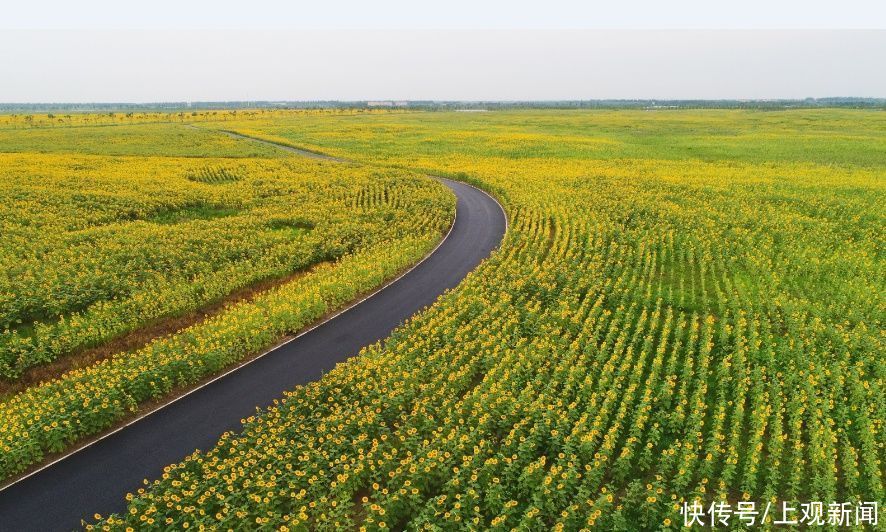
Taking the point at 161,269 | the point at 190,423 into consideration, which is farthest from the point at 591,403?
the point at 161,269

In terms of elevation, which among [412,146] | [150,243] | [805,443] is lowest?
[805,443]

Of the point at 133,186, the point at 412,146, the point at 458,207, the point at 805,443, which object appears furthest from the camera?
the point at 412,146

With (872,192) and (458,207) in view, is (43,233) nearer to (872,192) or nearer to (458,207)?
(458,207)

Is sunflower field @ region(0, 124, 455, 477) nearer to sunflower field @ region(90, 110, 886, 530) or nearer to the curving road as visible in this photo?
the curving road

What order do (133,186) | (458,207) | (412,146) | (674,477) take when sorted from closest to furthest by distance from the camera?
(674,477) < (458,207) < (133,186) < (412,146)

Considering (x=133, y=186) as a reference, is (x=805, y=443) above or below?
below

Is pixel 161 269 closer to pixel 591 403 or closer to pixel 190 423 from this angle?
pixel 190 423

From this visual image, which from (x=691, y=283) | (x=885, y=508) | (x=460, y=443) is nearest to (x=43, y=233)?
(x=460, y=443)

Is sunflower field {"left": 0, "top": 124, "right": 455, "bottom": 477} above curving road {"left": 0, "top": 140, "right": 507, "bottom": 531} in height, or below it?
above

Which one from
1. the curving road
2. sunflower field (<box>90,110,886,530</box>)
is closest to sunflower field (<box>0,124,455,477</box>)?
the curving road
